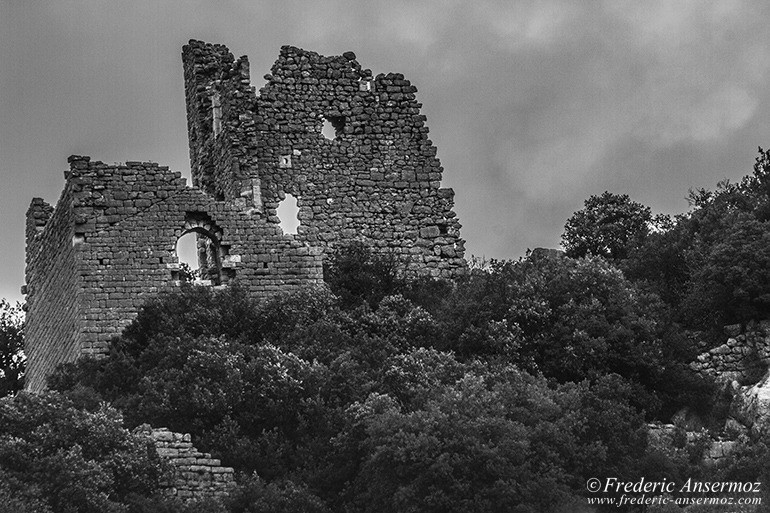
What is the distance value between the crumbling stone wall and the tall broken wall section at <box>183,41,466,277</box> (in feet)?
31.6

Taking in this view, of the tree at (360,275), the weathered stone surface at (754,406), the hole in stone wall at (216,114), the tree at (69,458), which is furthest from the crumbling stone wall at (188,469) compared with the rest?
the hole in stone wall at (216,114)

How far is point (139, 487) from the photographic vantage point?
31.2 m

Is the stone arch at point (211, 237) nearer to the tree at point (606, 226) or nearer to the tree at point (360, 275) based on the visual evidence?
the tree at point (360, 275)

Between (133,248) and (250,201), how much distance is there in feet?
9.31

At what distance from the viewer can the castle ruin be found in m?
39.3

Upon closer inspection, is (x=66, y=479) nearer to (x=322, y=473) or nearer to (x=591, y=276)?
(x=322, y=473)

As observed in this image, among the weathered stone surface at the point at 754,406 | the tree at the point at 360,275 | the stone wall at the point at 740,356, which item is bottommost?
the weathered stone surface at the point at 754,406

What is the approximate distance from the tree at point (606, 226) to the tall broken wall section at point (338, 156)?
4.74 m

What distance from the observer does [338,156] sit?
4253cm

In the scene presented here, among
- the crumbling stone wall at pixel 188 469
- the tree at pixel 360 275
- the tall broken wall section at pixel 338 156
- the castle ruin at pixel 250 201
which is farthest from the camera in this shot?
the tall broken wall section at pixel 338 156

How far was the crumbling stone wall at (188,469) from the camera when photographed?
3181cm

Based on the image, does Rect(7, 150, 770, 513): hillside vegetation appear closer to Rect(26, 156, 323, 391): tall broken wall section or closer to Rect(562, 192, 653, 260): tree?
Rect(26, 156, 323, 391): tall broken wall section

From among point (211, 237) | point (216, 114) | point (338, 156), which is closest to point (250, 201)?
point (211, 237)

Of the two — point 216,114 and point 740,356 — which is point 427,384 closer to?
point 740,356
